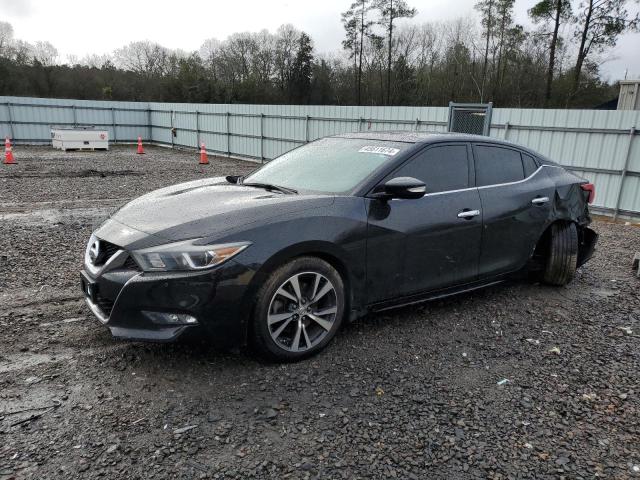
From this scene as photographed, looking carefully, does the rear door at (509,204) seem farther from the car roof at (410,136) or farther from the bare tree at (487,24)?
the bare tree at (487,24)

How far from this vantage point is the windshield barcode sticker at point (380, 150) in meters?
3.89

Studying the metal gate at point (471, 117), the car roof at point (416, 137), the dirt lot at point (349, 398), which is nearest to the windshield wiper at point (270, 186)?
the car roof at point (416, 137)

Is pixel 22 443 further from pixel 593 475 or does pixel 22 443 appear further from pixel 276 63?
pixel 276 63

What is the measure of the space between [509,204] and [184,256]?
293cm

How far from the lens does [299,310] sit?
10.7ft

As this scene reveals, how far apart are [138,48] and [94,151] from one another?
39839 millimetres

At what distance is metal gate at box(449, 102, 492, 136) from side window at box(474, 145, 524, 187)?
7.82 m

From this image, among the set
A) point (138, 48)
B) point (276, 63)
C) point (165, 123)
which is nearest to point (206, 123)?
point (165, 123)

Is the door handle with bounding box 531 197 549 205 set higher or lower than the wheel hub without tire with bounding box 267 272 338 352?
higher

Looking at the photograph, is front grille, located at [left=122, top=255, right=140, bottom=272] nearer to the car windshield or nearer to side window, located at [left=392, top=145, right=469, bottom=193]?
the car windshield

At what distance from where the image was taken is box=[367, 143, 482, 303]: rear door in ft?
11.8

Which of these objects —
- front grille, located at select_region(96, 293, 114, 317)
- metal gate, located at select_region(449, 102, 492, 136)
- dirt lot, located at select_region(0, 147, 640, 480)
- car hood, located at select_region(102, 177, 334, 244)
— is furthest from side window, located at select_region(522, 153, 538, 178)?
metal gate, located at select_region(449, 102, 492, 136)

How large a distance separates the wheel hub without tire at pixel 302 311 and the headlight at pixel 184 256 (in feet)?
1.46

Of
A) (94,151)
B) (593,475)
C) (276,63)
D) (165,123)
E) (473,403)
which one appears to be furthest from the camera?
(276,63)
